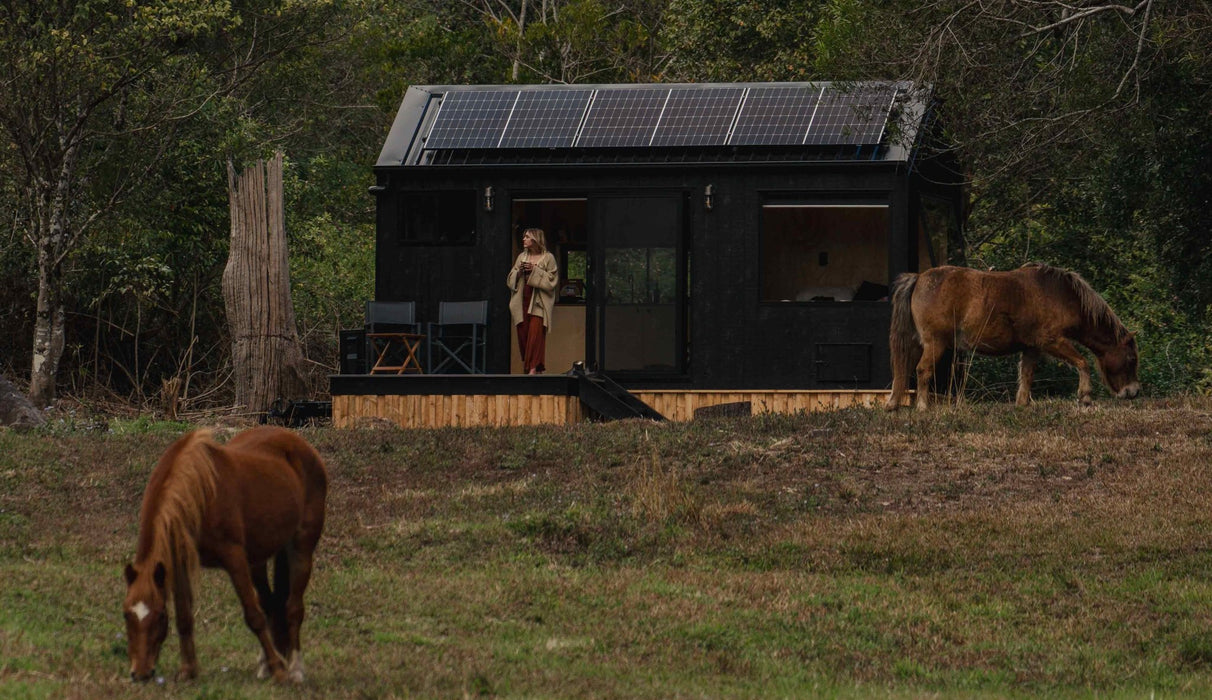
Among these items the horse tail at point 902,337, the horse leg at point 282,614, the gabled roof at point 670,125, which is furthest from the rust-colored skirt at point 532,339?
the horse leg at point 282,614

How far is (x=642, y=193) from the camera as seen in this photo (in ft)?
64.7

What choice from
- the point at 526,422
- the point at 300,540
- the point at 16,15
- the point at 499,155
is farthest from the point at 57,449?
the point at 300,540

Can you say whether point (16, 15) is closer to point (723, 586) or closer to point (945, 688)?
point (723, 586)

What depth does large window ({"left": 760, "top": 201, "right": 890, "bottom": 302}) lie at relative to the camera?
21406 millimetres

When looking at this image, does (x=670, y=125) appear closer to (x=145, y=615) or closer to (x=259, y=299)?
(x=259, y=299)

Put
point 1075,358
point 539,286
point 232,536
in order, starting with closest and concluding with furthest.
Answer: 1. point 232,536
2. point 1075,358
3. point 539,286

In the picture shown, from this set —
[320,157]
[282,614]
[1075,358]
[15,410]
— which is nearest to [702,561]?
[282,614]

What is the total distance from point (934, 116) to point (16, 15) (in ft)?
39.8

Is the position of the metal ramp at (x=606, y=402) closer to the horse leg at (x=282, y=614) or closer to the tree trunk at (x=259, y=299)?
the tree trunk at (x=259, y=299)

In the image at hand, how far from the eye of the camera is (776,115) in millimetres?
20172

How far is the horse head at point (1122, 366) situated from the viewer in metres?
17.6

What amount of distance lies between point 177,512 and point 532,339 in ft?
41.2

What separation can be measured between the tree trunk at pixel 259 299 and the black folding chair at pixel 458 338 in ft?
7.39

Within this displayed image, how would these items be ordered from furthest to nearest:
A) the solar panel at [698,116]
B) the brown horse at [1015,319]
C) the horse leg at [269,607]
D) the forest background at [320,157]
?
the solar panel at [698,116] → the forest background at [320,157] → the brown horse at [1015,319] → the horse leg at [269,607]
